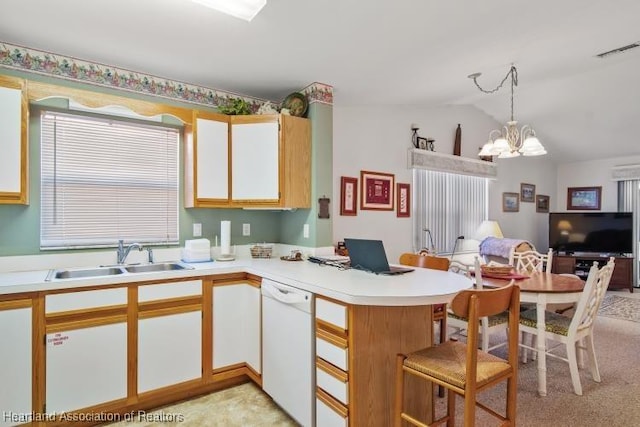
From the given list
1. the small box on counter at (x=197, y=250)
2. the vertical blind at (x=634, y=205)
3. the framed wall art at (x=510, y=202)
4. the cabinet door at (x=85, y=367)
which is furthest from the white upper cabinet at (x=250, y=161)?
the vertical blind at (x=634, y=205)

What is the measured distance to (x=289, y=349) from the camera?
7.20ft

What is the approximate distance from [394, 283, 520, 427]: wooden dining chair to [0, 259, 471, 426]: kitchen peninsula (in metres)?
0.14

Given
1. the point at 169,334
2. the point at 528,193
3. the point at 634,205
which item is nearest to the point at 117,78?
the point at 169,334

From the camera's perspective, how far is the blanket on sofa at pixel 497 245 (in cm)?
498

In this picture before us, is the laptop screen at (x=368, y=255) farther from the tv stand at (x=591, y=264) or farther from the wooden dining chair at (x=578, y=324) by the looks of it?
the tv stand at (x=591, y=264)

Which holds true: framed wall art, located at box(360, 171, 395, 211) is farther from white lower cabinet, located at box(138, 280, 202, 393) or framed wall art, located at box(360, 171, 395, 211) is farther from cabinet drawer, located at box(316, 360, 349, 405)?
cabinet drawer, located at box(316, 360, 349, 405)

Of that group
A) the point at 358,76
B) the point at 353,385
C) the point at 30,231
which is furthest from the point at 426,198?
the point at 30,231

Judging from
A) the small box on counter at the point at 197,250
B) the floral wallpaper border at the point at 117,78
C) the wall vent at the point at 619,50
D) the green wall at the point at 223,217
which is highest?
the wall vent at the point at 619,50

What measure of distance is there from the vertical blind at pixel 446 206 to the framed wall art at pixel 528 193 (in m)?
1.23

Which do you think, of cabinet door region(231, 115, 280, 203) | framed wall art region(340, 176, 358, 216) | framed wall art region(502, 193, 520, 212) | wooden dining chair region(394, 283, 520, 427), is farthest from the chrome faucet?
framed wall art region(502, 193, 520, 212)

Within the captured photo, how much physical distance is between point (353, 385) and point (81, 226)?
89.6 inches

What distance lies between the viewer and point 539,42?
2.78 m

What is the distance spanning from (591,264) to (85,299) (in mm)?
7547

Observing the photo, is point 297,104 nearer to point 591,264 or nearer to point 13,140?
point 13,140
